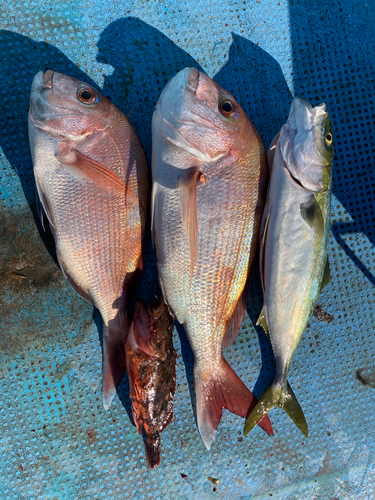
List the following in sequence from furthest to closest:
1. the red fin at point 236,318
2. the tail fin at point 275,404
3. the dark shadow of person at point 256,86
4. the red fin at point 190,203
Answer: the dark shadow of person at point 256,86 < the tail fin at point 275,404 < the red fin at point 236,318 < the red fin at point 190,203

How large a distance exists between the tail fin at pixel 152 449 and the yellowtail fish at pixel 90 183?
33.4 inches

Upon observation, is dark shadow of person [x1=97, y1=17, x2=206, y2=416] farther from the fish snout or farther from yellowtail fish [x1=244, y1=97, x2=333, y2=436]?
yellowtail fish [x1=244, y1=97, x2=333, y2=436]

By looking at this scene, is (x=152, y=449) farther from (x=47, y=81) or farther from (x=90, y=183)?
(x=47, y=81)

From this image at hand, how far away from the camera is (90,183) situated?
1.84 meters

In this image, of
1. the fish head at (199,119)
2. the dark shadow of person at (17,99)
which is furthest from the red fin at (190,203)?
the dark shadow of person at (17,99)

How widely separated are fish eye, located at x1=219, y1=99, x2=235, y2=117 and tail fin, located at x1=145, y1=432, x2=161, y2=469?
2001 millimetres

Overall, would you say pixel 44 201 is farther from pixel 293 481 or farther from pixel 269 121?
pixel 293 481

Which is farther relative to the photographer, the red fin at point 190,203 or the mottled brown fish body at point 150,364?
the mottled brown fish body at point 150,364

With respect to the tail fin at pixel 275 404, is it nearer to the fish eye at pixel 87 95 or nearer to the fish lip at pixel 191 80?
the fish lip at pixel 191 80

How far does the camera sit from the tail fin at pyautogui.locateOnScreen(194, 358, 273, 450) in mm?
2109

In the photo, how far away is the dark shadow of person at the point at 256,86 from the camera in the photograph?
92.8 inches

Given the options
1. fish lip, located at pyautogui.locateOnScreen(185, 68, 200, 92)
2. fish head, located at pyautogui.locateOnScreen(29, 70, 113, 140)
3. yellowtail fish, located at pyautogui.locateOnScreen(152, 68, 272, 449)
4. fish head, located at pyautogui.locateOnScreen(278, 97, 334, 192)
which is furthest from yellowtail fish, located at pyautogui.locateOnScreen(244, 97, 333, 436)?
fish head, located at pyautogui.locateOnScreen(29, 70, 113, 140)

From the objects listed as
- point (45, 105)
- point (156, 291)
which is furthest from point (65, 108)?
point (156, 291)

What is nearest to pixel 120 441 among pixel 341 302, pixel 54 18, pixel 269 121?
pixel 341 302
